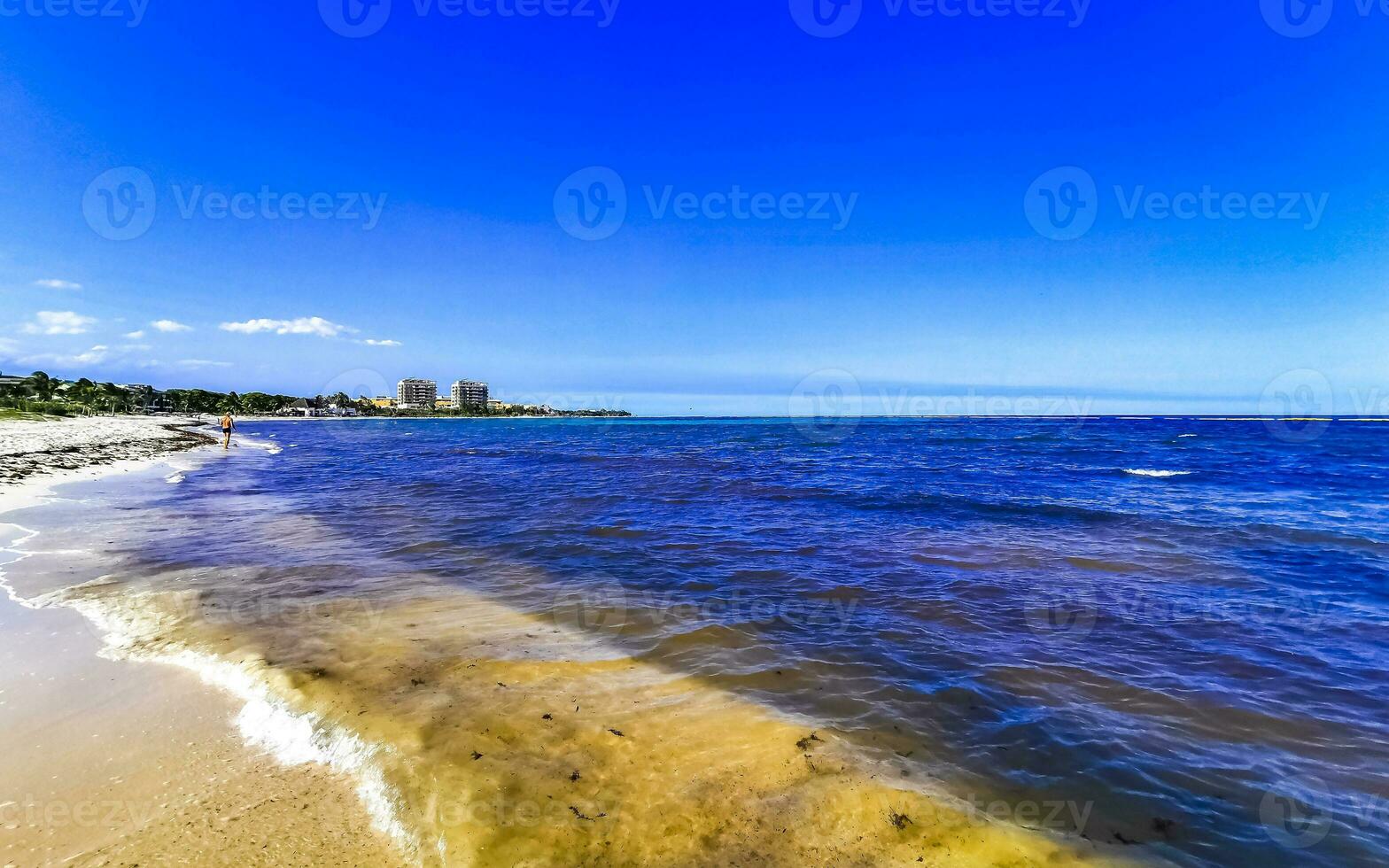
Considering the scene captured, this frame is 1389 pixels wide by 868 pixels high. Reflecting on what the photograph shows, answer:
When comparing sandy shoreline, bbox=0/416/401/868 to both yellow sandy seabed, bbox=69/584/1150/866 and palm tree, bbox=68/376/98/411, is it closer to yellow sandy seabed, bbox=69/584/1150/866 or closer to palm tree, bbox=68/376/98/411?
yellow sandy seabed, bbox=69/584/1150/866

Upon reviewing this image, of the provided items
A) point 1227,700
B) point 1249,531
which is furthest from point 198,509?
point 1249,531

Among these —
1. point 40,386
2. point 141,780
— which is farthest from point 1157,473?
point 40,386

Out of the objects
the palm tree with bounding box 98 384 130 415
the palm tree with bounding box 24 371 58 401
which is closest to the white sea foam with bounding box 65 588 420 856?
the palm tree with bounding box 24 371 58 401

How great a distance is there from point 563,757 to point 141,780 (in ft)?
8.65

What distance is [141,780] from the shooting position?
3.76 metres

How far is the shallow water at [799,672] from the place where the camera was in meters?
3.76

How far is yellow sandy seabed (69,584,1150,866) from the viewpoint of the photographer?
347 cm

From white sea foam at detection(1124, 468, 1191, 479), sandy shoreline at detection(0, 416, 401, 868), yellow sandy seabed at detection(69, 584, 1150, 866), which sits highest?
sandy shoreline at detection(0, 416, 401, 868)

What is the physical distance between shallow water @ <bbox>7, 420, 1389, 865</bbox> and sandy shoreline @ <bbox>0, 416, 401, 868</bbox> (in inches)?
12.5

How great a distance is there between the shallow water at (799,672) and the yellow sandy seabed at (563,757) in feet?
0.09

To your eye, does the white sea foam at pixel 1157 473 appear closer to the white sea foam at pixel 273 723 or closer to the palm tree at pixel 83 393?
the white sea foam at pixel 273 723

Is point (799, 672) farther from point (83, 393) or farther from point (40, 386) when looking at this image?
point (83, 393)

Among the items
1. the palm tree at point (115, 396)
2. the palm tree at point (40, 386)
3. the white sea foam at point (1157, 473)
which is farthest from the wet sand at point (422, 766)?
the palm tree at point (115, 396)

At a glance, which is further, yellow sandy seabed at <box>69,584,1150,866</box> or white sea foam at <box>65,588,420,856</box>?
white sea foam at <box>65,588,420,856</box>
